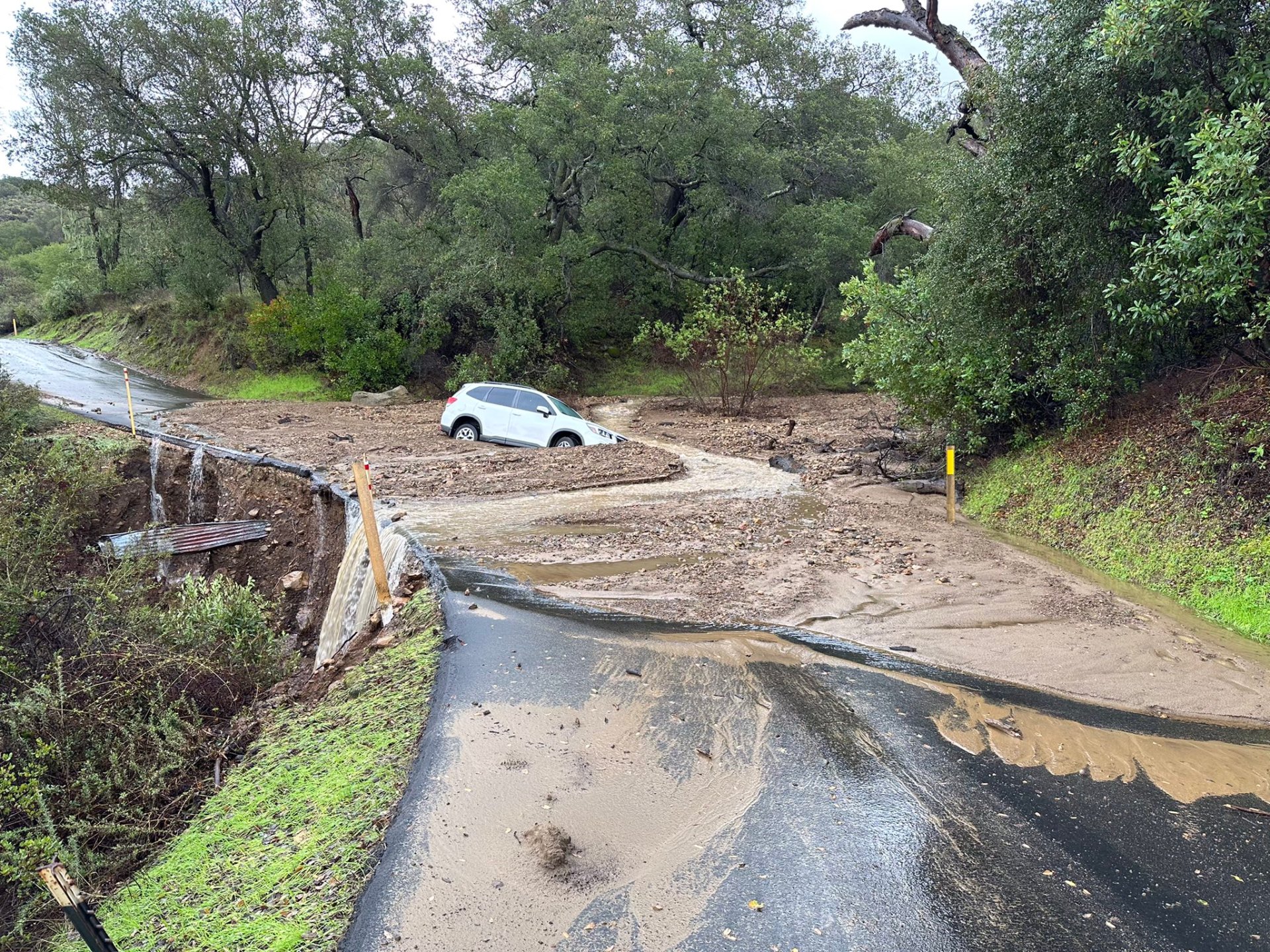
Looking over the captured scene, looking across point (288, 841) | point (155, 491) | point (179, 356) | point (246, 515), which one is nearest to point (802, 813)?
point (288, 841)

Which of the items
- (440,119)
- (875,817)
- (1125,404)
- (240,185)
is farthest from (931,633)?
(240,185)

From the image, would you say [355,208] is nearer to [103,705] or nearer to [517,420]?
[517,420]

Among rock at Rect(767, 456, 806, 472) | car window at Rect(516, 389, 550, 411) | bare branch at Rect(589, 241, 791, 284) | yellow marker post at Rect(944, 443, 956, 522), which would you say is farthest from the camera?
bare branch at Rect(589, 241, 791, 284)

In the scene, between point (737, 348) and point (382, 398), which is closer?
point (737, 348)

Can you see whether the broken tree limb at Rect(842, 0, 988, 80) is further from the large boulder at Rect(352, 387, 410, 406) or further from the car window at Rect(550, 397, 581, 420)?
the large boulder at Rect(352, 387, 410, 406)

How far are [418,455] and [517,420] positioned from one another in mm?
2462

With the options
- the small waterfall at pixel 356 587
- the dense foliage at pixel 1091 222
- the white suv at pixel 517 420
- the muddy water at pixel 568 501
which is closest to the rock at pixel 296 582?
the small waterfall at pixel 356 587

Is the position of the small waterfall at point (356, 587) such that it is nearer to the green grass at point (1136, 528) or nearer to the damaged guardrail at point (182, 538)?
the damaged guardrail at point (182, 538)

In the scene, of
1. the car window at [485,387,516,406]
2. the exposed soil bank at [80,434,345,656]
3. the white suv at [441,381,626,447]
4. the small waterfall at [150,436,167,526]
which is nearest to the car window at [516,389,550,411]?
the white suv at [441,381,626,447]

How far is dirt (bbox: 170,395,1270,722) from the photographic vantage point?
679 centimetres

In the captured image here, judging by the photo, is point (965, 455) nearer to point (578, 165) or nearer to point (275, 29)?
point (578, 165)

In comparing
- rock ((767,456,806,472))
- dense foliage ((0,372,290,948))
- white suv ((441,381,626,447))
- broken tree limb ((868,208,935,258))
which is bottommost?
dense foliage ((0,372,290,948))

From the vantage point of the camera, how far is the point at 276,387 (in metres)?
28.3

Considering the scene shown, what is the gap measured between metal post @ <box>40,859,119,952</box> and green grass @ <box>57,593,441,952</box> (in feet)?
2.45
